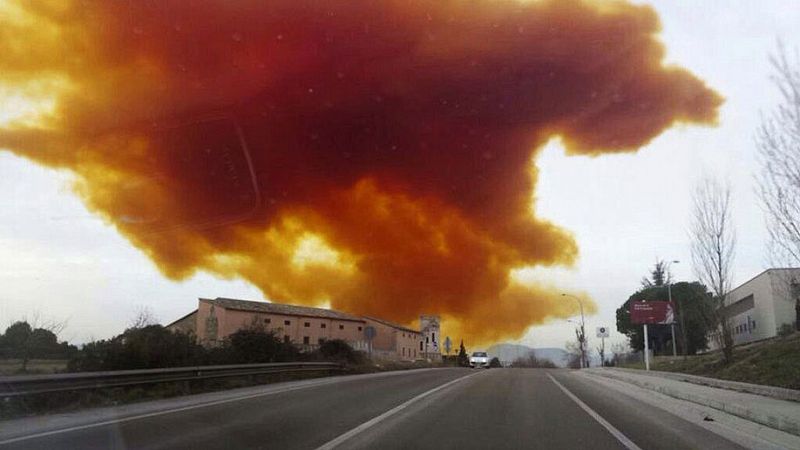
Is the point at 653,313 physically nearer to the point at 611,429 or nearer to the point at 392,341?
the point at 611,429

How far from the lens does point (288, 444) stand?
30.6ft

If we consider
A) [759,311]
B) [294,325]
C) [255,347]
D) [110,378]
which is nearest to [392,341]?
[294,325]

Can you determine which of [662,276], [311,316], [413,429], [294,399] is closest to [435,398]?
[294,399]

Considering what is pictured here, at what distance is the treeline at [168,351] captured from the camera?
2131 centimetres

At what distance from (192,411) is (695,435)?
9.70m

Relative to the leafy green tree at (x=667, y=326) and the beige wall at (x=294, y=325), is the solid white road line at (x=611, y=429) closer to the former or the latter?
the beige wall at (x=294, y=325)

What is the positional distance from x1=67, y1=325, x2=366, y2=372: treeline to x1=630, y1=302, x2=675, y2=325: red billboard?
904 inches

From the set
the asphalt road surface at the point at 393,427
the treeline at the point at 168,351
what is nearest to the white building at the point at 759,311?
the treeline at the point at 168,351

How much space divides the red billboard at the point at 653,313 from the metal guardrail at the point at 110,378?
2619 cm

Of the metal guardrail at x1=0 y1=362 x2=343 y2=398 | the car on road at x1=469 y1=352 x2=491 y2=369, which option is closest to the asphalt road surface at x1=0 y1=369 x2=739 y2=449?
the metal guardrail at x1=0 y1=362 x2=343 y2=398

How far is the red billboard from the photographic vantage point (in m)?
42.6

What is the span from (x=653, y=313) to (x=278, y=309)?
146 feet

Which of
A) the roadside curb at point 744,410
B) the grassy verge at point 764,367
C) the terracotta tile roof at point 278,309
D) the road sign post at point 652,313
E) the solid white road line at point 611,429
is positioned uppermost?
the terracotta tile roof at point 278,309

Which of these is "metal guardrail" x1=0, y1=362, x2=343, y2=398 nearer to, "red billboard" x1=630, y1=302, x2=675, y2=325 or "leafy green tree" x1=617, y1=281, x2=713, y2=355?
"red billboard" x1=630, y1=302, x2=675, y2=325
